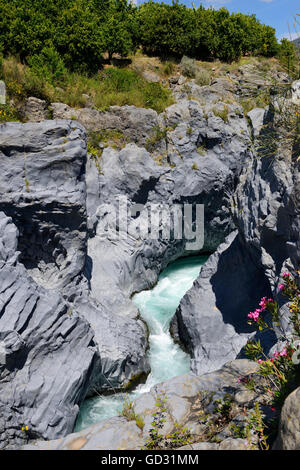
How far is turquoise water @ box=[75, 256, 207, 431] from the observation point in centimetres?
798

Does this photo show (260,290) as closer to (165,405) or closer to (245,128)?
(165,405)

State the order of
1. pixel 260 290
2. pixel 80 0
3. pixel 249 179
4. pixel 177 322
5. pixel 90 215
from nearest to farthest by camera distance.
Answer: pixel 249 179
pixel 260 290
pixel 177 322
pixel 90 215
pixel 80 0

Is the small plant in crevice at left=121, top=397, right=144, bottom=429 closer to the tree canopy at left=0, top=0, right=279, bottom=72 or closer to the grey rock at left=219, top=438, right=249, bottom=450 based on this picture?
the grey rock at left=219, top=438, right=249, bottom=450

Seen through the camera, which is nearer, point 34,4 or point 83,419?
point 83,419

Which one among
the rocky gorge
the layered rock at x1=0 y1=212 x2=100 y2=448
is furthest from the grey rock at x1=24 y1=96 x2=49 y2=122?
the layered rock at x1=0 y1=212 x2=100 y2=448

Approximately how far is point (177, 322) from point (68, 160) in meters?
6.09

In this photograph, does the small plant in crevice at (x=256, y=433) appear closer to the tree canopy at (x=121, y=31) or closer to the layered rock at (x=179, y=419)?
the layered rock at (x=179, y=419)

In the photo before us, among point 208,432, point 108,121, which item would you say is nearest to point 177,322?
point 208,432

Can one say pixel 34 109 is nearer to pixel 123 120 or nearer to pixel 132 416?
pixel 123 120

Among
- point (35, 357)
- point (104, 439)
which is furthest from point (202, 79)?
point (104, 439)

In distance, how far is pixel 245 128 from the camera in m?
14.9

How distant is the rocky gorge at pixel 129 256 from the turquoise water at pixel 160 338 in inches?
13.7

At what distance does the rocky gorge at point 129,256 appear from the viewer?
17.6 feet

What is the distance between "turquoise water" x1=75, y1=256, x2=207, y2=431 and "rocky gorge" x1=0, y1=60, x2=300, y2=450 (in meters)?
0.35
